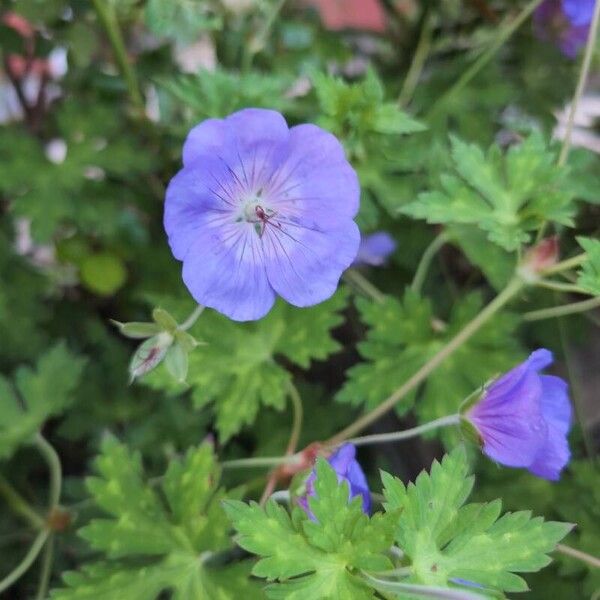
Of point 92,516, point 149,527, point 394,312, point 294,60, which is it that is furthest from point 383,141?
point 92,516

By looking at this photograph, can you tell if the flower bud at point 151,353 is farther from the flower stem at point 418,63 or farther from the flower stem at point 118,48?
the flower stem at point 418,63

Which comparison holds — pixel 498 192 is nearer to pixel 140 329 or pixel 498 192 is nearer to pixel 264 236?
pixel 264 236

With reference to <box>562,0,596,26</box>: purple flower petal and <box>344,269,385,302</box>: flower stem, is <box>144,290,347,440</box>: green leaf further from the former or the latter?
<box>562,0,596,26</box>: purple flower petal

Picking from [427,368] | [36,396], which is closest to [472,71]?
[427,368]

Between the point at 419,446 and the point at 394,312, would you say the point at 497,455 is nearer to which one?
the point at 394,312

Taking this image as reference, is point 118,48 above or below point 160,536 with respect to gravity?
above

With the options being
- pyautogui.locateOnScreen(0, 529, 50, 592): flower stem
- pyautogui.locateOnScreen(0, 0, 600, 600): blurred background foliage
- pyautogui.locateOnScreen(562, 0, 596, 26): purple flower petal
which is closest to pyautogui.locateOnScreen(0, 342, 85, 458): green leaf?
pyautogui.locateOnScreen(0, 0, 600, 600): blurred background foliage
